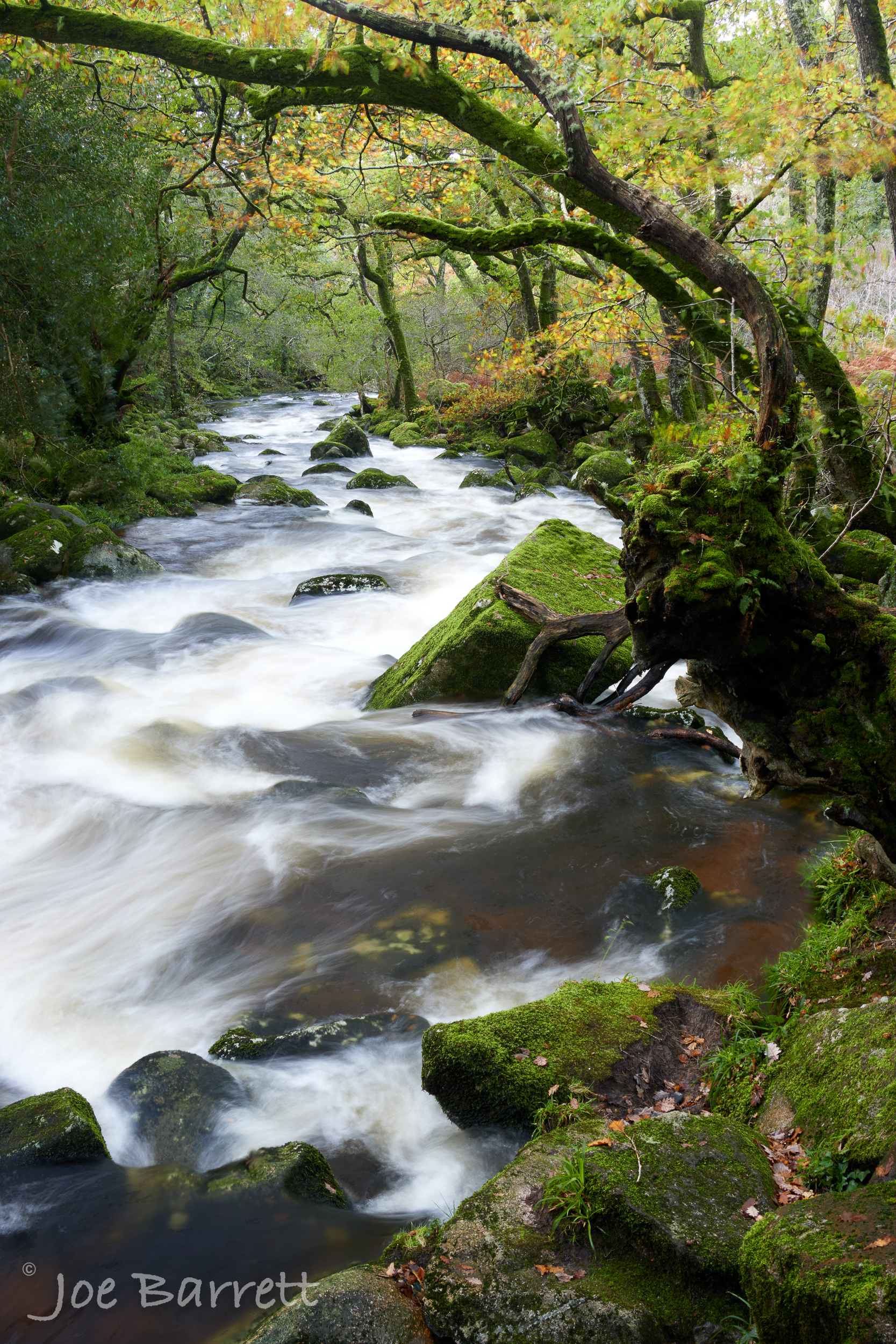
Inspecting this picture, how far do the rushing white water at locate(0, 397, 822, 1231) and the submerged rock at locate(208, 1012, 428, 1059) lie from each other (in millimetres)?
72

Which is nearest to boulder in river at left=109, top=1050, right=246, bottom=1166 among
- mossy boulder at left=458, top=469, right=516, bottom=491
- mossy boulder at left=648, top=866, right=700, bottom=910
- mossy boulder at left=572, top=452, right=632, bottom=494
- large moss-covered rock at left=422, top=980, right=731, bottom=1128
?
large moss-covered rock at left=422, top=980, right=731, bottom=1128

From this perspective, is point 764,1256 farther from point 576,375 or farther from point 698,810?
point 576,375

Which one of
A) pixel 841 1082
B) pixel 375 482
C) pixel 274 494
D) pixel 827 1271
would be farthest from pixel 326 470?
pixel 827 1271

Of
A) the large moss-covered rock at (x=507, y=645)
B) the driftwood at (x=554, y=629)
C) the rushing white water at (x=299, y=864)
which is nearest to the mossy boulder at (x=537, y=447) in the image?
the rushing white water at (x=299, y=864)

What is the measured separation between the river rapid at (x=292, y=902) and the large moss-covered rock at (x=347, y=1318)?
378 millimetres

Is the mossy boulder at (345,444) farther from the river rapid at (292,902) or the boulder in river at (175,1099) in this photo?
the boulder in river at (175,1099)

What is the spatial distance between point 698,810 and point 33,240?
38.2ft

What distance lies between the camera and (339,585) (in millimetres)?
12141

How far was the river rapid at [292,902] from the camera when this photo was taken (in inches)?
121

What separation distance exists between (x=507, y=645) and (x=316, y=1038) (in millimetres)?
4540

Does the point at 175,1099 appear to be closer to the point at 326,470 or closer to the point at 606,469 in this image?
the point at 606,469

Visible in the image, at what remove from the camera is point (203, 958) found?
4.95 meters

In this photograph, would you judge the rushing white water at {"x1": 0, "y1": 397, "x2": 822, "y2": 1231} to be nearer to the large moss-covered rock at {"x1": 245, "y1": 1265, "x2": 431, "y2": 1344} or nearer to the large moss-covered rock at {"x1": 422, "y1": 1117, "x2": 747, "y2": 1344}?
the large moss-covered rock at {"x1": 245, "y1": 1265, "x2": 431, "y2": 1344}

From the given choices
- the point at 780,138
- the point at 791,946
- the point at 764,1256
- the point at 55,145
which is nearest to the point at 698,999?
the point at 791,946
